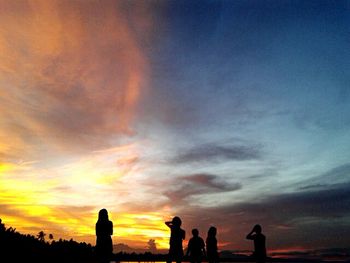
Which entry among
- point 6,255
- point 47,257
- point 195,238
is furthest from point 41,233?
point 195,238

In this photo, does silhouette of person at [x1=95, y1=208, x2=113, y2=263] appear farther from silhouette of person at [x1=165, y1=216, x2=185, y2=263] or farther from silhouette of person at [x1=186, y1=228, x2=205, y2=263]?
silhouette of person at [x1=186, y1=228, x2=205, y2=263]

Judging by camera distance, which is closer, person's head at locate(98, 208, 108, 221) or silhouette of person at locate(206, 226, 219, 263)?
person's head at locate(98, 208, 108, 221)

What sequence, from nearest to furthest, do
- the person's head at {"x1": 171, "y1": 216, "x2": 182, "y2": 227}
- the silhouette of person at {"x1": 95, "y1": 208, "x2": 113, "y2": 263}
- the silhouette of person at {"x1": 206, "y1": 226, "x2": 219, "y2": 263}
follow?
the silhouette of person at {"x1": 95, "y1": 208, "x2": 113, "y2": 263}
the person's head at {"x1": 171, "y1": 216, "x2": 182, "y2": 227}
the silhouette of person at {"x1": 206, "y1": 226, "x2": 219, "y2": 263}

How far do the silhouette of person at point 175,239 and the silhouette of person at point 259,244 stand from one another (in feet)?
10.9

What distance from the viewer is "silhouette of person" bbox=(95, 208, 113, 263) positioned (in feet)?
40.3

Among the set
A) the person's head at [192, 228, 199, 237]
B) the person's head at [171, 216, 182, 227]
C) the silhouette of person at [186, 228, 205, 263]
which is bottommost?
the silhouette of person at [186, 228, 205, 263]

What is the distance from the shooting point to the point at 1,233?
2406cm

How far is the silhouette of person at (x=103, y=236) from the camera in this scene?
12281 mm

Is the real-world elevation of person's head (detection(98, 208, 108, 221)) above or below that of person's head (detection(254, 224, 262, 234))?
above

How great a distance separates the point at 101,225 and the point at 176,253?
14.0 feet

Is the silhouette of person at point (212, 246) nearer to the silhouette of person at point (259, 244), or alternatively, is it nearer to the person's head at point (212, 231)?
the person's head at point (212, 231)

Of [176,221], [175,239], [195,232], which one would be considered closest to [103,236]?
[176,221]

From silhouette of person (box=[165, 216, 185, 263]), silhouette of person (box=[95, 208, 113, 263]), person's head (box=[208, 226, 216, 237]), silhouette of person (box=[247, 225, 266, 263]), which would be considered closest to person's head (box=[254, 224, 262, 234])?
silhouette of person (box=[247, 225, 266, 263])

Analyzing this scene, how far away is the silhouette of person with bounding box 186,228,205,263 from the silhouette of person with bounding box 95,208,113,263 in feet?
15.5
